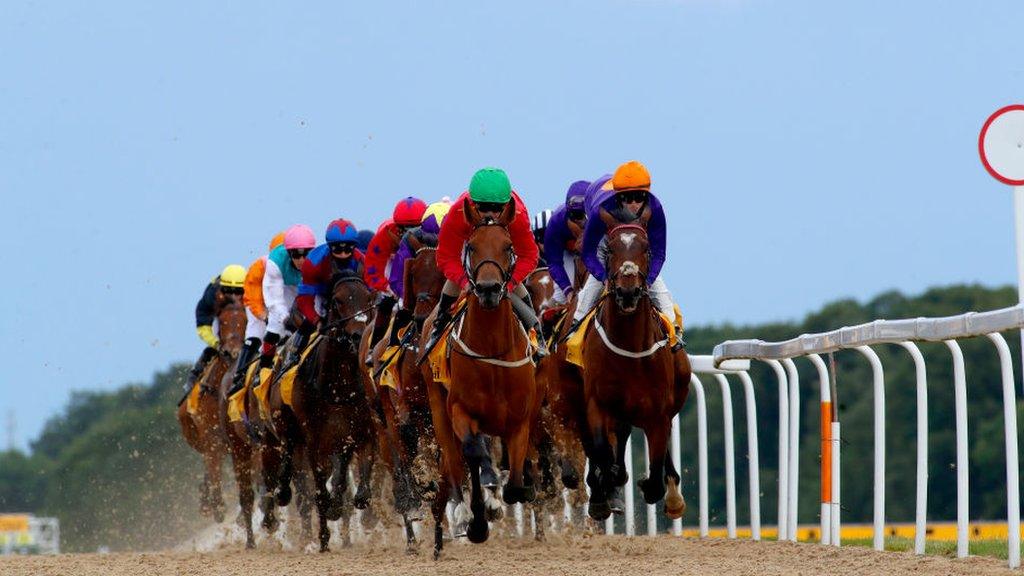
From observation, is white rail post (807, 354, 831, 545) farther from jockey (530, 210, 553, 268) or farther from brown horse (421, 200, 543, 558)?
jockey (530, 210, 553, 268)

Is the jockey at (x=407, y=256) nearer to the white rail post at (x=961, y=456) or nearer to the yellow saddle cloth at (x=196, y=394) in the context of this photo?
the white rail post at (x=961, y=456)

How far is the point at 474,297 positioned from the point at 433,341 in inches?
26.8

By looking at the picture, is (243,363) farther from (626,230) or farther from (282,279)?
(626,230)

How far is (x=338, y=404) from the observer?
47.0ft

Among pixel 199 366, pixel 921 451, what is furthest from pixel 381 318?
pixel 199 366

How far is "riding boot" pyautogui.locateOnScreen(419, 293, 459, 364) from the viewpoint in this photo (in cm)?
1091

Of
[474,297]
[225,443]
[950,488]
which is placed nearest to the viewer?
[474,297]

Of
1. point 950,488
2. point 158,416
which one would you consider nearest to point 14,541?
point 158,416

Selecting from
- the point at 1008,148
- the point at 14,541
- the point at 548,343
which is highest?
the point at 1008,148

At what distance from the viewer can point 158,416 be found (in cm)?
4862

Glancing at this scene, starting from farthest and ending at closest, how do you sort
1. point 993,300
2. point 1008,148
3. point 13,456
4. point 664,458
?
1. point 13,456
2. point 993,300
3. point 664,458
4. point 1008,148

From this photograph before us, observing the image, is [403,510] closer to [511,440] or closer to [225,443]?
[511,440]

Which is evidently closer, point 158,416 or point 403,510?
point 403,510

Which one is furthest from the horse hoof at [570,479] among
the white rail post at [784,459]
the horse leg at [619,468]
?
the white rail post at [784,459]
